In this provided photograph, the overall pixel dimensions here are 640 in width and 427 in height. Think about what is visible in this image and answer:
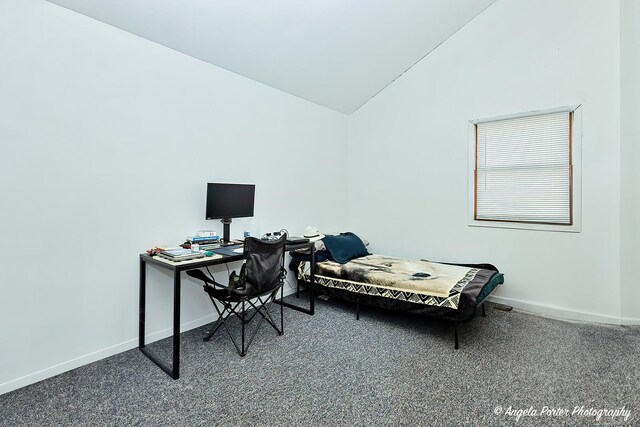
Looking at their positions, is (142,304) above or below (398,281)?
below

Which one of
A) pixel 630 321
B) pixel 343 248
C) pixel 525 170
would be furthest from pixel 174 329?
pixel 630 321

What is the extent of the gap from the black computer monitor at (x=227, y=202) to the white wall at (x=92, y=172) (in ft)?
0.67

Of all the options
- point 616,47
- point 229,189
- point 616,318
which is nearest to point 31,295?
point 229,189

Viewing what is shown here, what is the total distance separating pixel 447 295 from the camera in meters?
2.73

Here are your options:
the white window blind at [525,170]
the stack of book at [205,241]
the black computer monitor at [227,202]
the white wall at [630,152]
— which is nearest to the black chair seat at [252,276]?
the stack of book at [205,241]

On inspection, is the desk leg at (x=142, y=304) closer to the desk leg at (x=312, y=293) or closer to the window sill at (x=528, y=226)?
the desk leg at (x=312, y=293)

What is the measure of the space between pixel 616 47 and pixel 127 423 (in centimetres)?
512

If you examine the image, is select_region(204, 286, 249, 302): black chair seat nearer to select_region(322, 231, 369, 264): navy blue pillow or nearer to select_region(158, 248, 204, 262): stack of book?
select_region(158, 248, 204, 262): stack of book

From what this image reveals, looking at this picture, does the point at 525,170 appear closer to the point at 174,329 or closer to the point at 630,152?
the point at 630,152

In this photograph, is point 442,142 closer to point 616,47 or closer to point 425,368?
point 616,47

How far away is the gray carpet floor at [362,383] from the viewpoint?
1.85 metres

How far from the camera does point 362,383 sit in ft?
7.13

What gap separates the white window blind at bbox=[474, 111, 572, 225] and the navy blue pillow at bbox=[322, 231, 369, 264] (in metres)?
1.55

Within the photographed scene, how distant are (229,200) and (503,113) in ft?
10.8
